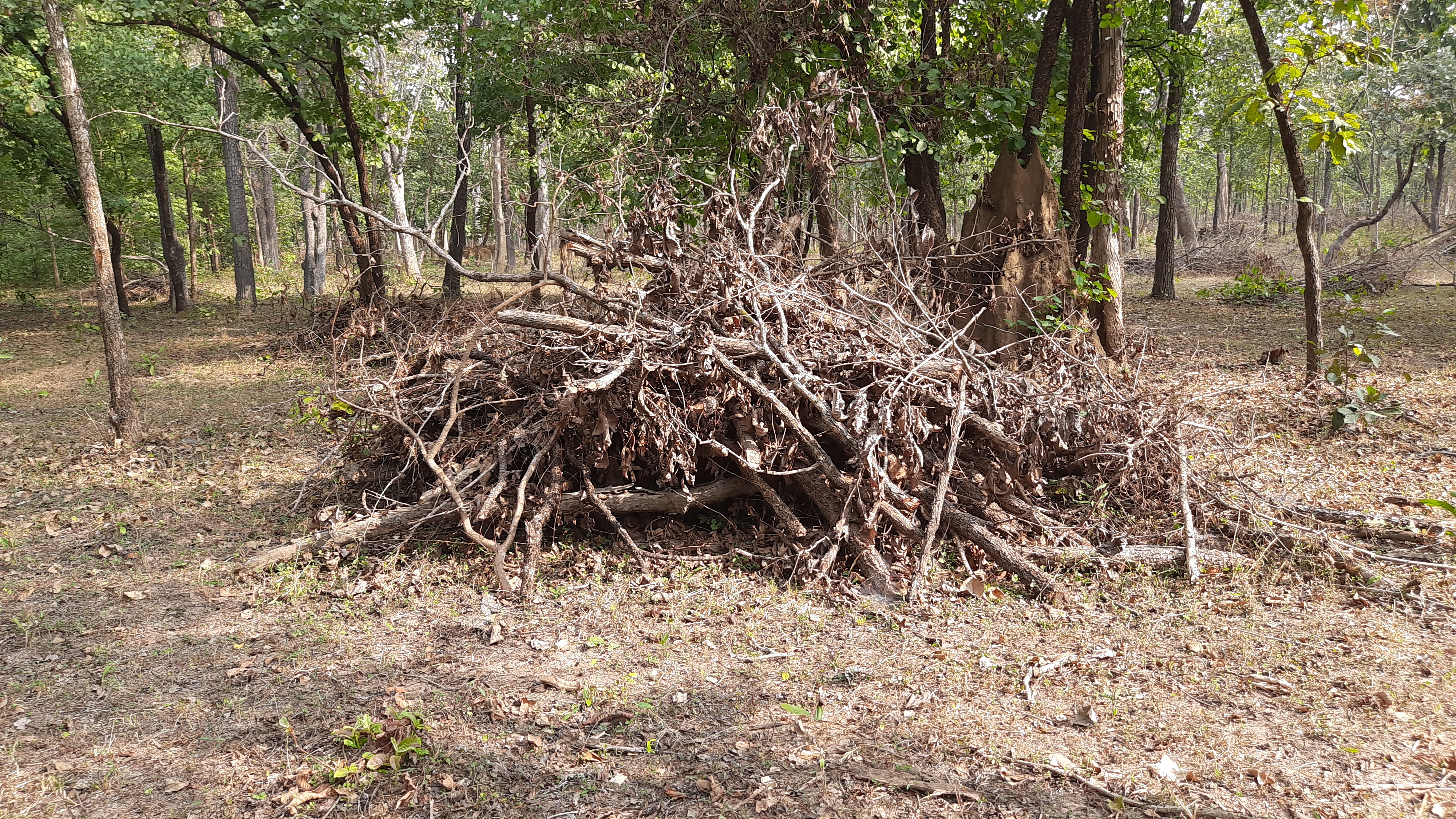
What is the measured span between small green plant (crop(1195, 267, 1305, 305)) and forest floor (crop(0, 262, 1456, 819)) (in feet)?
30.6

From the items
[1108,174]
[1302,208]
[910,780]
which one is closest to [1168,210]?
[1302,208]

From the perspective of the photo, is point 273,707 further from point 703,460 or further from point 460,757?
point 703,460

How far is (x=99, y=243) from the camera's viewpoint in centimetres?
766

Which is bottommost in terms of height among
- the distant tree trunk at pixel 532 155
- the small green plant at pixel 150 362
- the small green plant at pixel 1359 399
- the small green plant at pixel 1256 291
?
the small green plant at pixel 1359 399

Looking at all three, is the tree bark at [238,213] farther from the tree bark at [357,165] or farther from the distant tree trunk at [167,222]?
the tree bark at [357,165]

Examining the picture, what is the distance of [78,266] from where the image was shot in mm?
22203

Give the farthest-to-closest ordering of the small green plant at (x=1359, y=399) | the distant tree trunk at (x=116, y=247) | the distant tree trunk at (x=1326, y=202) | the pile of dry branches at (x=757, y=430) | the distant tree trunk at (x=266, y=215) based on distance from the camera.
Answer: the distant tree trunk at (x=266, y=215), the distant tree trunk at (x=1326, y=202), the distant tree trunk at (x=116, y=247), the small green plant at (x=1359, y=399), the pile of dry branches at (x=757, y=430)

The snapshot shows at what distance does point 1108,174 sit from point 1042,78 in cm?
109

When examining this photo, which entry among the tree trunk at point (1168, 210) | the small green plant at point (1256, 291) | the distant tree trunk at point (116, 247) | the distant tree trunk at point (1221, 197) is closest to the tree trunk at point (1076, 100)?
the tree trunk at point (1168, 210)

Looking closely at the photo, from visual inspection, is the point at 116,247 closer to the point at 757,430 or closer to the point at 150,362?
the point at 150,362

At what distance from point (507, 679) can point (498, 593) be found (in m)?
1.01

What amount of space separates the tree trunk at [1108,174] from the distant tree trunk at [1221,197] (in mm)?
18001

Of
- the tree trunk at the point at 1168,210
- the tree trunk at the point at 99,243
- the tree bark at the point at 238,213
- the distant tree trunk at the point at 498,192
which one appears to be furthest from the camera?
the distant tree trunk at the point at 498,192

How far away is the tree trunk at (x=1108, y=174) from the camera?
25.9ft
